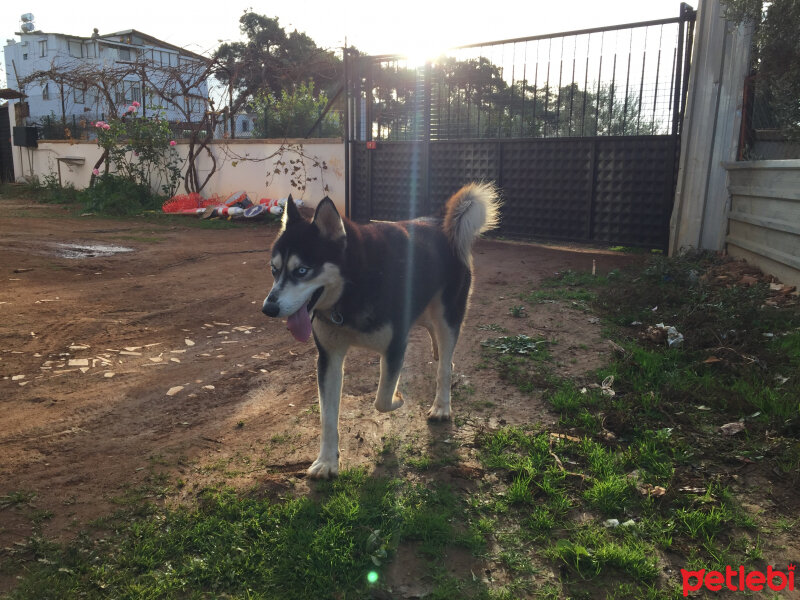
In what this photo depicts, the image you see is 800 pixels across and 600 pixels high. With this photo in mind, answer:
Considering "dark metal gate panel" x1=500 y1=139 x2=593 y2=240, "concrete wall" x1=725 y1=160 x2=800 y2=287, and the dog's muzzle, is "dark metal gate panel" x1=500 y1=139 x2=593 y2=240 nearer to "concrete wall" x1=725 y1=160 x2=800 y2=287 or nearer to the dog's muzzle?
"concrete wall" x1=725 y1=160 x2=800 y2=287

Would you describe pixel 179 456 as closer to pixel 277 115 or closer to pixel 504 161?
pixel 504 161

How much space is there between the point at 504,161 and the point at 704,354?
20.6 feet

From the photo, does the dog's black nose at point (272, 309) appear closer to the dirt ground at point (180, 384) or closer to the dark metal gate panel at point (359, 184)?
the dirt ground at point (180, 384)

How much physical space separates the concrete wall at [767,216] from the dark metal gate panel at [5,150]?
2241cm

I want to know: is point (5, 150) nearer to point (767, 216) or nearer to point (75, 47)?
point (767, 216)

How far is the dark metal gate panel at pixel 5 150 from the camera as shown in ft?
66.7

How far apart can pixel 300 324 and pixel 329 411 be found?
0.53 meters

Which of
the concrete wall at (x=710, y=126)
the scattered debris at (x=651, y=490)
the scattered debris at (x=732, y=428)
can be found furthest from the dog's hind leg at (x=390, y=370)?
the concrete wall at (x=710, y=126)

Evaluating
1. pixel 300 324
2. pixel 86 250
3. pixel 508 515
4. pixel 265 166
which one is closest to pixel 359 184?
pixel 265 166

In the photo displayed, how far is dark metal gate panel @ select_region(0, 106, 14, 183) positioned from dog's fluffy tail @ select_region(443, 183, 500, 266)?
21.9 metres

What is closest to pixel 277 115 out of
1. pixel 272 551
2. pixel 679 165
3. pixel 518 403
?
pixel 679 165

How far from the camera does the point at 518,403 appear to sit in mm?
3740

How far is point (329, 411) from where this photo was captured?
9.72 ft

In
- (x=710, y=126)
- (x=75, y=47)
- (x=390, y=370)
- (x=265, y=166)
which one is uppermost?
(x=75, y=47)
